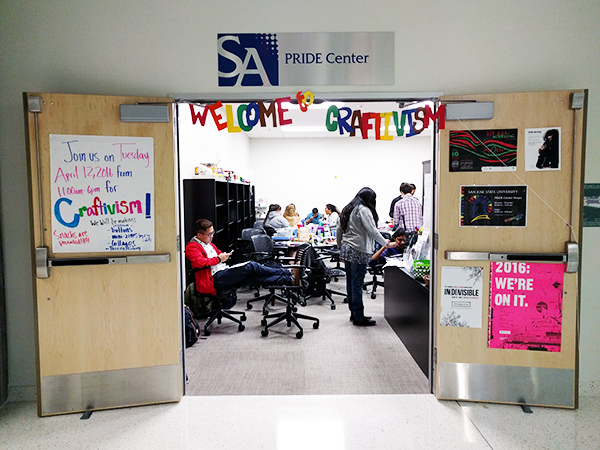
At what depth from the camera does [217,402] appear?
9.52 ft

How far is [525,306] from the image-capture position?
2.78 metres

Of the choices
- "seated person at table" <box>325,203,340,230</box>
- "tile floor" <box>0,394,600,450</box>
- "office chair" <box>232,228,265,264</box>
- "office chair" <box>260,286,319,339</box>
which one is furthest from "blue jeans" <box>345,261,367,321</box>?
"seated person at table" <box>325,203,340,230</box>

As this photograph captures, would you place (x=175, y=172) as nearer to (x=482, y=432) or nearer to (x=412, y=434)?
(x=412, y=434)

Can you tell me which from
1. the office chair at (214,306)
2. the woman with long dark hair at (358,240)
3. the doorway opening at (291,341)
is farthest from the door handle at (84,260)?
the woman with long dark hair at (358,240)

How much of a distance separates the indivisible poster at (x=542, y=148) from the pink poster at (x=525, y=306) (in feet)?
2.22

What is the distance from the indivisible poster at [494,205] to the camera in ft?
9.01

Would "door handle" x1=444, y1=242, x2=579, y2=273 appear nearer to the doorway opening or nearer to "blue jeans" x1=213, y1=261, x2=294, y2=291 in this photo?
the doorway opening

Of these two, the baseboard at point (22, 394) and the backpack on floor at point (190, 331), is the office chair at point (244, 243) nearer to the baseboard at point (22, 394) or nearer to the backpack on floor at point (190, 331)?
the backpack on floor at point (190, 331)

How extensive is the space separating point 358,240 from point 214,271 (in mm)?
1631

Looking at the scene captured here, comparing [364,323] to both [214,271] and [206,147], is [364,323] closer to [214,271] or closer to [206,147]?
[214,271]

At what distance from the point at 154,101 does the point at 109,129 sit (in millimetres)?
354

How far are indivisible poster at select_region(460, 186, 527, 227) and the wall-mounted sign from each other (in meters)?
0.98

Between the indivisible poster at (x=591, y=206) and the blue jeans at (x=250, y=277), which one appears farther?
the blue jeans at (x=250, y=277)

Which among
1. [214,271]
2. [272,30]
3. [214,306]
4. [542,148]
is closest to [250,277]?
[214,271]
